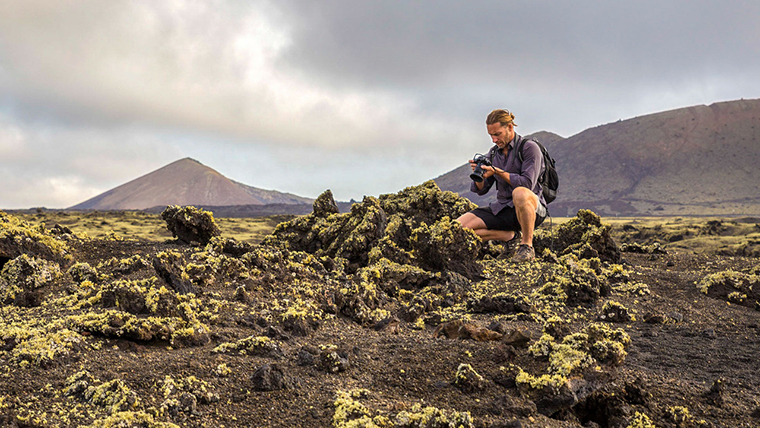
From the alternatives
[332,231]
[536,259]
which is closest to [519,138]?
[536,259]

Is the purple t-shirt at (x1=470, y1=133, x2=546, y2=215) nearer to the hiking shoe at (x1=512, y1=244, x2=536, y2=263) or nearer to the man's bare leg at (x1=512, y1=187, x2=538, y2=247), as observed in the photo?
the man's bare leg at (x1=512, y1=187, x2=538, y2=247)

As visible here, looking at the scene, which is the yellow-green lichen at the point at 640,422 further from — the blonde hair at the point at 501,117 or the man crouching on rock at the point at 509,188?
the blonde hair at the point at 501,117

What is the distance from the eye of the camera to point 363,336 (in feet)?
20.0

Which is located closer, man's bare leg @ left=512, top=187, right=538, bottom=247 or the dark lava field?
the dark lava field

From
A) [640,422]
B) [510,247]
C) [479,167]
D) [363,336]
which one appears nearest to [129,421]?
[363,336]

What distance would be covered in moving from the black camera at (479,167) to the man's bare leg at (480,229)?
3.26ft

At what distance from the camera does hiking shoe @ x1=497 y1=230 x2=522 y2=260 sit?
10453 millimetres

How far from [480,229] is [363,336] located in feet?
14.3

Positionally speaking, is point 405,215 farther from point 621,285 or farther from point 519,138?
point 621,285

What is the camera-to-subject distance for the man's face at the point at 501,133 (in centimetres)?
873

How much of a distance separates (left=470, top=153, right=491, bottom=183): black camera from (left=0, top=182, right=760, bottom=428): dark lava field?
111 centimetres

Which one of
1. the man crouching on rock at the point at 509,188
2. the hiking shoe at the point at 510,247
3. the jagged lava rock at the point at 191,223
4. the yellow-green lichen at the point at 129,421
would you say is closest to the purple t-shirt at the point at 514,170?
the man crouching on rock at the point at 509,188

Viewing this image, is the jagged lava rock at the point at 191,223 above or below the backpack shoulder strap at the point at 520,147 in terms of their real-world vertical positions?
below

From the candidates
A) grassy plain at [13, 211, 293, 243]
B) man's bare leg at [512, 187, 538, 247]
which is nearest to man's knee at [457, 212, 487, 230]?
man's bare leg at [512, 187, 538, 247]
